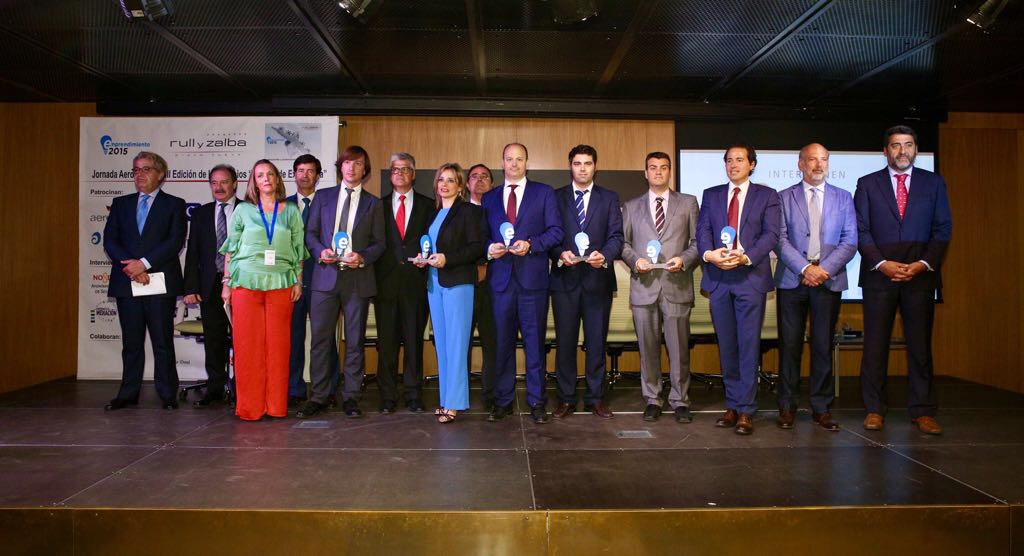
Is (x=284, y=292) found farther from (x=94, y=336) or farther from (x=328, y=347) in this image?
(x=94, y=336)

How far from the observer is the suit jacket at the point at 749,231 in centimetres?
417

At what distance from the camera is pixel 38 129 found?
6.88 metres

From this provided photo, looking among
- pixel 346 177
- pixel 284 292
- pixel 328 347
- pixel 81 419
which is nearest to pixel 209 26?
pixel 346 177

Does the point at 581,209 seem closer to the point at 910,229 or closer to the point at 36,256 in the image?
the point at 910,229

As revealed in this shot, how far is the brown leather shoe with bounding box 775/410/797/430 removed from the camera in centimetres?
429

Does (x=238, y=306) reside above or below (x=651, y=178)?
below

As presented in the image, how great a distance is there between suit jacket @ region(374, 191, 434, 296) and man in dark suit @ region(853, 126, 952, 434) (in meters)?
2.94

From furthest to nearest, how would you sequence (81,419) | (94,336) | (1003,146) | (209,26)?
(1003,146) < (94,336) < (209,26) < (81,419)

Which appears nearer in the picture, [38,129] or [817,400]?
[817,400]

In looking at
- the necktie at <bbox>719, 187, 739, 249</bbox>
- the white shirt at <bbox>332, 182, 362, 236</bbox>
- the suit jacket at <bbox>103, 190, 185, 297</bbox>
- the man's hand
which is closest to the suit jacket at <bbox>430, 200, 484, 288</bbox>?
the white shirt at <bbox>332, 182, 362, 236</bbox>

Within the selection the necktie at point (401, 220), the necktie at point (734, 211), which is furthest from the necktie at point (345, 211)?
the necktie at point (734, 211)

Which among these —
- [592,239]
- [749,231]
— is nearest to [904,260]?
[749,231]

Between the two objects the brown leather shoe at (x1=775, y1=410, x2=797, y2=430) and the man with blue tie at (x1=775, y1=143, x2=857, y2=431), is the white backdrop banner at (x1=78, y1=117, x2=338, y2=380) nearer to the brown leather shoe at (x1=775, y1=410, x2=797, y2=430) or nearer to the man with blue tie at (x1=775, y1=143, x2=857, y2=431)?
the man with blue tie at (x1=775, y1=143, x2=857, y2=431)

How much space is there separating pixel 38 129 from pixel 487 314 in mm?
5569
